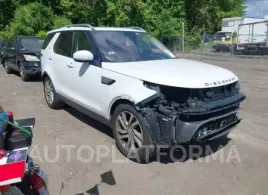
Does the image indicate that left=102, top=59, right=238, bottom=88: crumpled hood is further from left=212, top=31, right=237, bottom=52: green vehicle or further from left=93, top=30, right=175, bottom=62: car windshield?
left=212, top=31, right=237, bottom=52: green vehicle

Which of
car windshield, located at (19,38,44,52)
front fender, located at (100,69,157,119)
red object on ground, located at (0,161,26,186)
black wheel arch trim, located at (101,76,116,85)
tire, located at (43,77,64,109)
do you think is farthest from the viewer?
car windshield, located at (19,38,44,52)

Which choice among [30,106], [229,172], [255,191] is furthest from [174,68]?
[30,106]

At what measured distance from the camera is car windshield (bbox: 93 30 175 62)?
4672 mm

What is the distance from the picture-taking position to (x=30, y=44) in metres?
10.6

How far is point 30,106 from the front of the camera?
23.5 ft

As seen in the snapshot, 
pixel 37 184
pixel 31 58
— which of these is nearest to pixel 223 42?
pixel 31 58

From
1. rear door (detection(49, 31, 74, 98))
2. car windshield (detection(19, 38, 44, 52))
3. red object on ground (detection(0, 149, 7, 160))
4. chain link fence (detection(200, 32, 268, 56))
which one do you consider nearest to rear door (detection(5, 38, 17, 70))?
car windshield (detection(19, 38, 44, 52))

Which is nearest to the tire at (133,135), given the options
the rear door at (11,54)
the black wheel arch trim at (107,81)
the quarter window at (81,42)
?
the black wheel arch trim at (107,81)

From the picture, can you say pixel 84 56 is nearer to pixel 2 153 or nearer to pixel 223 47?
pixel 2 153

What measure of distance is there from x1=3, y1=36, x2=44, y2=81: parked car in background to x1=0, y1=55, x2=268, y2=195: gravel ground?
14.8 ft

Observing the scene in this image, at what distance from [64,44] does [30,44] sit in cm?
540

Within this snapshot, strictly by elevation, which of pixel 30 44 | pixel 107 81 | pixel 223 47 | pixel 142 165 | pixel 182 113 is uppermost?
pixel 30 44

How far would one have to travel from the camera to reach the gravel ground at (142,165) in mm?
3508

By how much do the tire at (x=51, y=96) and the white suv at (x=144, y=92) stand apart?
38.2 inches
